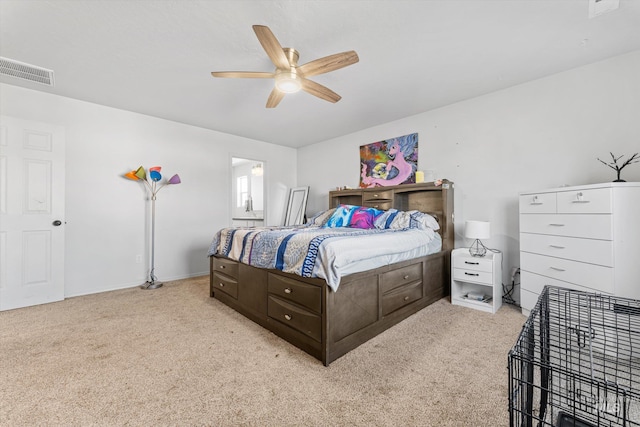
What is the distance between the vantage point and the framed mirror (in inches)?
211

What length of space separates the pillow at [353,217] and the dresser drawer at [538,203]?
1.49m

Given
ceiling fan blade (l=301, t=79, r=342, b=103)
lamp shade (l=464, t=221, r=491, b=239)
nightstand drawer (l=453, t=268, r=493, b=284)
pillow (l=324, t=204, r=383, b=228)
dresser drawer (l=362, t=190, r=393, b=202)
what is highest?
ceiling fan blade (l=301, t=79, r=342, b=103)

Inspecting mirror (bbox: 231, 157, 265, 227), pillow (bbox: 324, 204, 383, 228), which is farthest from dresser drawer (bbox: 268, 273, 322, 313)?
mirror (bbox: 231, 157, 265, 227)

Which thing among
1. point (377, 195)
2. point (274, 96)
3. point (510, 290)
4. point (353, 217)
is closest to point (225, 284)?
point (353, 217)

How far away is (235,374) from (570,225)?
291cm

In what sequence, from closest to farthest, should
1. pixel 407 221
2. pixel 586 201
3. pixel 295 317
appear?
pixel 295 317 → pixel 586 201 → pixel 407 221

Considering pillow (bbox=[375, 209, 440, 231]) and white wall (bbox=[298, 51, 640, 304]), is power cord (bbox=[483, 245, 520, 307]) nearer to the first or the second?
white wall (bbox=[298, 51, 640, 304])

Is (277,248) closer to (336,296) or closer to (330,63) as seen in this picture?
(336,296)

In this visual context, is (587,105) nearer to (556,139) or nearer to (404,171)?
(556,139)

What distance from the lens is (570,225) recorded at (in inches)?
90.8

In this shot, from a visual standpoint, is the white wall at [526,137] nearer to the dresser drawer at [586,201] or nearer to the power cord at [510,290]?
the power cord at [510,290]

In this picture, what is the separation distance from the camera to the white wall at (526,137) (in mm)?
2473

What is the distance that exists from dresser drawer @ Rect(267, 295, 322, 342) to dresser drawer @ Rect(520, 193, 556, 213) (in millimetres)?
2311

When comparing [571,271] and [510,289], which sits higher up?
[571,271]
